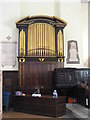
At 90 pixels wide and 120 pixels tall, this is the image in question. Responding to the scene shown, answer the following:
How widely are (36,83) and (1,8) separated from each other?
3.63 metres

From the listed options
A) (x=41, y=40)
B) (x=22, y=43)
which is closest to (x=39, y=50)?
(x=41, y=40)

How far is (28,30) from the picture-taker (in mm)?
8570

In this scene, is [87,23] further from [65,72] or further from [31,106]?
[31,106]

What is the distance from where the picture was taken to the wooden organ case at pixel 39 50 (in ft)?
27.5

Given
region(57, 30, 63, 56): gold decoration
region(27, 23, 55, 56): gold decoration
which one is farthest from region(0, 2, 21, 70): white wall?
region(57, 30, 63, 56): gold decoration

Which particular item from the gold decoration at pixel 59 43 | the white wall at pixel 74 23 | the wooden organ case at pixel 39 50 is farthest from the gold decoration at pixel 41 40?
the white wall at pixel 74 23

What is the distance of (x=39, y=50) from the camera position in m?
8.47

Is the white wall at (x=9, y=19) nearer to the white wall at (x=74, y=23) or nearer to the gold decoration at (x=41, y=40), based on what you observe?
the gold decoration at (x=41, y=40)

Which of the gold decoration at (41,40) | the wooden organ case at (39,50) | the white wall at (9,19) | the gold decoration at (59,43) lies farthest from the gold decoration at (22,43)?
the gold decoration at (59,43)

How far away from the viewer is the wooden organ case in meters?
8.38

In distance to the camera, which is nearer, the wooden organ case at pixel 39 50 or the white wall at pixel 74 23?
the wooden organ case at pixel 39 50

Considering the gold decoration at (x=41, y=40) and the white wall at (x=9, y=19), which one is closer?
the gold decoration at (x=41, y=40)

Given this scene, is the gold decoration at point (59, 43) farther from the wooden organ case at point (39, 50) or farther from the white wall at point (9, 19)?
the white wall at point (9, 19)

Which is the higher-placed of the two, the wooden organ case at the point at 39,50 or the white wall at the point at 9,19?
the white wall at the point at 9,19
